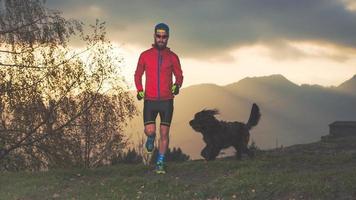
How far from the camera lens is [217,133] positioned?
49.7 feet

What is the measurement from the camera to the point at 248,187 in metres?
11.0

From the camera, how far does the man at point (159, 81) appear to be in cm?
1311

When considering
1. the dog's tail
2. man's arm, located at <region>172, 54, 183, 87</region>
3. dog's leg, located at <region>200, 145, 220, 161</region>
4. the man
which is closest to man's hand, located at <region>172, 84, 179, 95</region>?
the man

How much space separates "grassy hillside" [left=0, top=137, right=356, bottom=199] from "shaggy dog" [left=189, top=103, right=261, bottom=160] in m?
0.88

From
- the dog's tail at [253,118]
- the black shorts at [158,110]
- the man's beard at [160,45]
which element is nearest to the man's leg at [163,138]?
the black shorts at [158,110]

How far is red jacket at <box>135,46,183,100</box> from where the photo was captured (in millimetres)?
13117

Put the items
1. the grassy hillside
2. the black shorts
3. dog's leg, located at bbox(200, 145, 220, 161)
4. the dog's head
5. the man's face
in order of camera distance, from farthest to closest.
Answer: dog's leg, located at bbox(200, 145, 220, 161), the dog's head, the black shorts, the man's face, the grassy hillside

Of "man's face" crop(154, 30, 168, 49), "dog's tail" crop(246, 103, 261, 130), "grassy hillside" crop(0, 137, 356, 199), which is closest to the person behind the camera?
"grassy hillside" crop(0, 137, 356, 199)

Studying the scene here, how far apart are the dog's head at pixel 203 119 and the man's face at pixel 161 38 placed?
103 inches

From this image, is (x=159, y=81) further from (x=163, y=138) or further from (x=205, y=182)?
(x=205, y=182)

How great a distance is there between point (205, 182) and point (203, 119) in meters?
2.83

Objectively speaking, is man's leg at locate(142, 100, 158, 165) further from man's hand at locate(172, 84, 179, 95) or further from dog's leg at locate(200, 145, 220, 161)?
dog's leg at locate(200, 145, 220, 161)

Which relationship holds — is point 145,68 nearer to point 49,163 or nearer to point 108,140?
point 49,163

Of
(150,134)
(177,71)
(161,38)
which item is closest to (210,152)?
(150,134)
